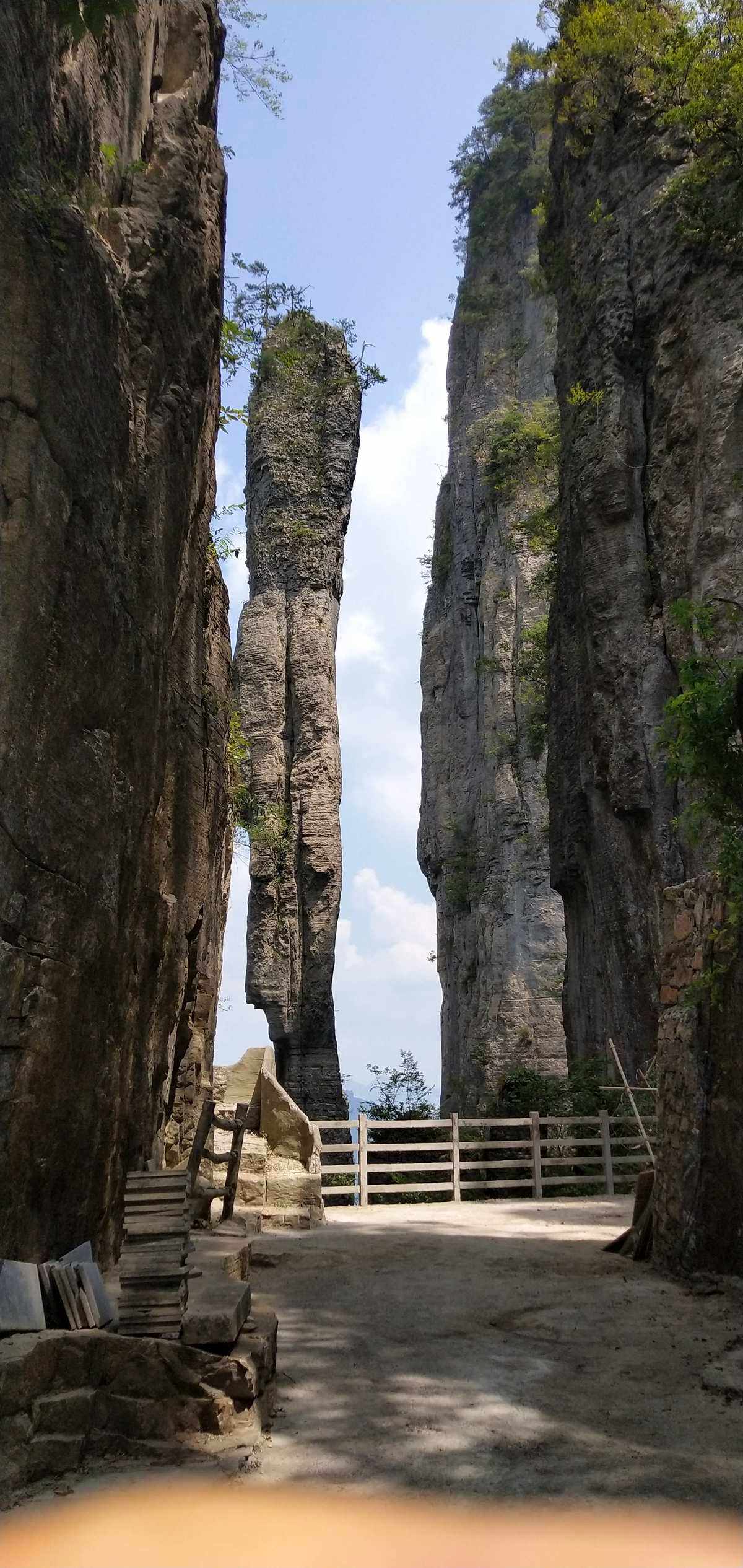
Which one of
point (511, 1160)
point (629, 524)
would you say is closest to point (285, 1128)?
point (511, 1160)

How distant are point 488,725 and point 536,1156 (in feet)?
73.5

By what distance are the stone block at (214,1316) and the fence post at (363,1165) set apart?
9849 mm

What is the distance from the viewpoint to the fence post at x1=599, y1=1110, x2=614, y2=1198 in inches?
635

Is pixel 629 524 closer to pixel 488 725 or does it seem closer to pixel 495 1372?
pixel 488 725

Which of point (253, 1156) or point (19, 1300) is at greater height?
point (253, 1156)

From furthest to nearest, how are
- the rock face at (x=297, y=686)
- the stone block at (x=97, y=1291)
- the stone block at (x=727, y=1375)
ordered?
the rock face at (x=297, y=686) → the stone block at (x=727, y=1375) → the stone block at (x=97, y=1291)

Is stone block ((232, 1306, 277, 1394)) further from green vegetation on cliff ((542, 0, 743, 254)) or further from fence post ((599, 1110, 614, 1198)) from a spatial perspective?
green vegetation on cliff ((542, 0, 743, 254))

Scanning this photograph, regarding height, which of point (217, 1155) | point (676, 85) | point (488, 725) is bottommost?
point (217, 1155)

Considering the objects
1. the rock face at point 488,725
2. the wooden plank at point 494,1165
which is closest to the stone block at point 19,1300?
the wooden plank at point 494,1165

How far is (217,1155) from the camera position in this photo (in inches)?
406

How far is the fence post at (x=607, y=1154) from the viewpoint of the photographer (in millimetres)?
16141

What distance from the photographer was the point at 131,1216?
19.6 feet

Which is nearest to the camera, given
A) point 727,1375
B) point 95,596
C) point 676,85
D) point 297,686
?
point 727,1375

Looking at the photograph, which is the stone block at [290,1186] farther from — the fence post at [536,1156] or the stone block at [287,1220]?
the fence post at [536,1156]
